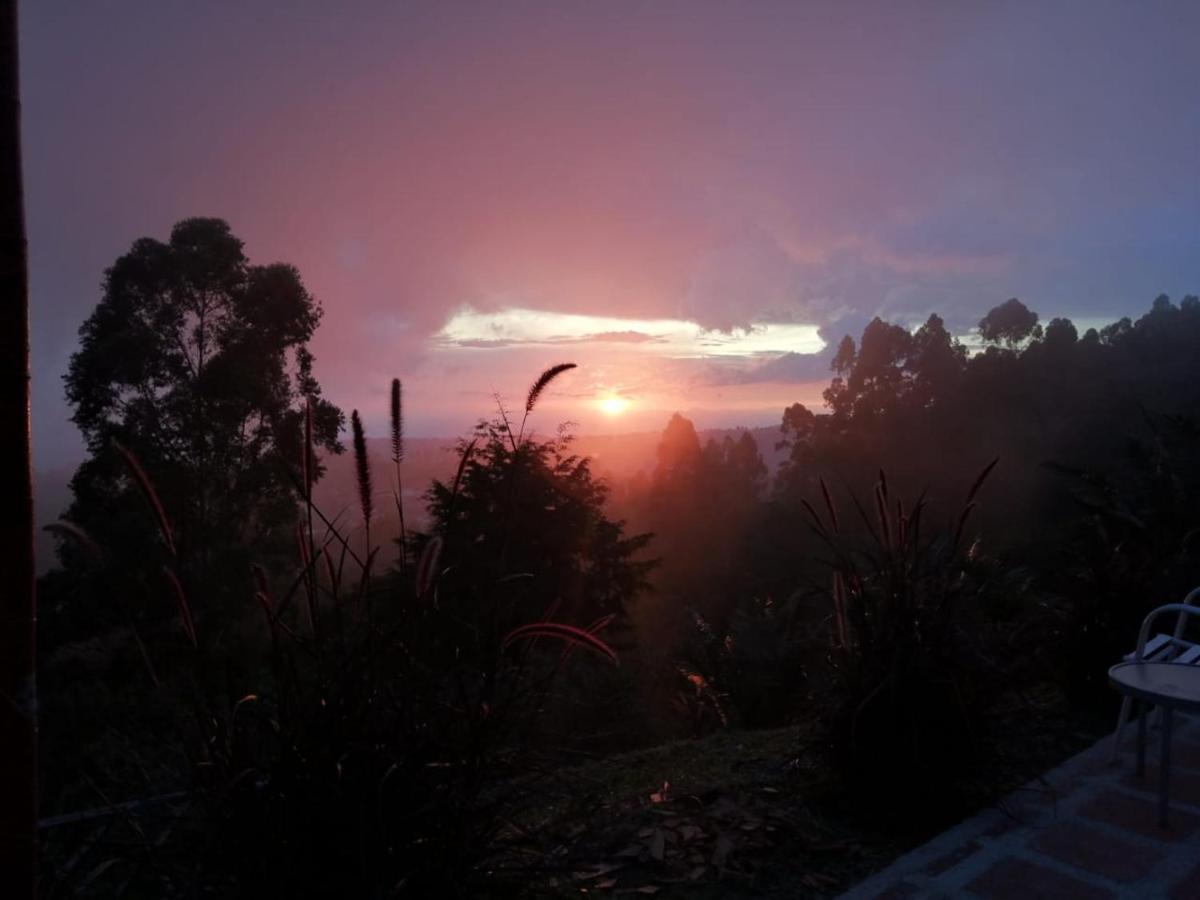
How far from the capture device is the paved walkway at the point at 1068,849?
230 centimetres

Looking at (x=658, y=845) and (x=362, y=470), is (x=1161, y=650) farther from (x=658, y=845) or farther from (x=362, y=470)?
(x=362, y=470)

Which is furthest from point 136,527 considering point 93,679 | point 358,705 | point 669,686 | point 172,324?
point 358,705

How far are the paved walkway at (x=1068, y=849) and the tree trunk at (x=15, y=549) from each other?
2054 mm

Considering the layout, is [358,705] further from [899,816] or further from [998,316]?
[998,316]

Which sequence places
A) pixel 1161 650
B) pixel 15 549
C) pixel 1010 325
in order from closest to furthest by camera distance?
1. pixel 15 549
2. pixel 1161 650
3. pixel 1010 325

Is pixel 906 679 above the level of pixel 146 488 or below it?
below

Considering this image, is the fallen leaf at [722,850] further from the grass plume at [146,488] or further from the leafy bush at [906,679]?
the grass plume at [146,488]

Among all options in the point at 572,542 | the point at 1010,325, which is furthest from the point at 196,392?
the point at 1010,325

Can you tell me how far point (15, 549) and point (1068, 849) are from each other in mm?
2891

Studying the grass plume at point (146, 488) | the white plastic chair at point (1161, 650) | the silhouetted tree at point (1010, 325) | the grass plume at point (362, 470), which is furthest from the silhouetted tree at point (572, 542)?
the silhouetted tree at point (1010, 325)

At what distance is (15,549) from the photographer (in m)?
0.93

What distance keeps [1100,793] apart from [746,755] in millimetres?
1312

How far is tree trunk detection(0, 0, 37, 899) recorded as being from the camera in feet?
3.02

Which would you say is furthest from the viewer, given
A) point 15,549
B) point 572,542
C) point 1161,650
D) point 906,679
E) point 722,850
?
point 572,542
